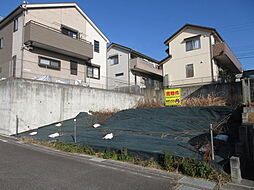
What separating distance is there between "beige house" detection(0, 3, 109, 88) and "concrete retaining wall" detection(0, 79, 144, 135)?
145 cm

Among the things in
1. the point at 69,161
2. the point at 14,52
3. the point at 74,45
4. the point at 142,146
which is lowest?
the point at 69,161

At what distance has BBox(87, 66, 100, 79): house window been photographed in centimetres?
1697

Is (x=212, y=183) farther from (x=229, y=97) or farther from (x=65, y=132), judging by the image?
(x=229, y=97)

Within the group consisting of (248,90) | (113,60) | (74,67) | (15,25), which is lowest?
(248,90)

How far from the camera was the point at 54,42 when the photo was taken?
13219 mm

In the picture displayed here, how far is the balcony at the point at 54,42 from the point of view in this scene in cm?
1212

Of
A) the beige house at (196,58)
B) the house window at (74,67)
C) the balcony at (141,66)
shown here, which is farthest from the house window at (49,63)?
the beige house at (196,58)

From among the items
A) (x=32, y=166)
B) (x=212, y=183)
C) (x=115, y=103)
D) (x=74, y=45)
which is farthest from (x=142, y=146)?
(x=74, y=45)

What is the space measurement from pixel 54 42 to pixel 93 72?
16.5 ft

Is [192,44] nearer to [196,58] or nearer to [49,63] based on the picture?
[196,58]

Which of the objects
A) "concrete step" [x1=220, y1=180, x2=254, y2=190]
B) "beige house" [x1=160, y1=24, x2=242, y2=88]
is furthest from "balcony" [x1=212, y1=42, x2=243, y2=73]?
"concrete step" [x1=220, y1=180, x2=254, y2=190]

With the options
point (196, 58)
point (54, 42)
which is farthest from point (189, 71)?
point (54, 42)

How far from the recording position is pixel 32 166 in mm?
4625

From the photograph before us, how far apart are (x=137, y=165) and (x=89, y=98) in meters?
9.13
